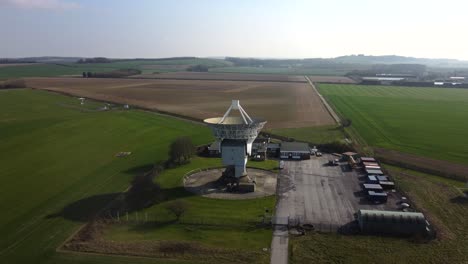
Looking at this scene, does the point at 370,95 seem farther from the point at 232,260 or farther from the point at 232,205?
the point at 232,260

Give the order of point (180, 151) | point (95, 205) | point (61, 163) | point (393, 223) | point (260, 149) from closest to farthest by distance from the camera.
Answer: point (393, 223) < point (95, 205) < point (61, 163) < point (180, 151) < point (260, 149)

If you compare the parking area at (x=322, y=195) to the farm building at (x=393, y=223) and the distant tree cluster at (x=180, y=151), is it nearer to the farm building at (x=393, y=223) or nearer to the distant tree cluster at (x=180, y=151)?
the farm building at (x=393, y=223)

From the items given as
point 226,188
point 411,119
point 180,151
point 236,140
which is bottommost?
point 226,188

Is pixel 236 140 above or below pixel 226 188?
above

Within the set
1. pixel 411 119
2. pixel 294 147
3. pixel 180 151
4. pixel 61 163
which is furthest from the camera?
pixel 411 119

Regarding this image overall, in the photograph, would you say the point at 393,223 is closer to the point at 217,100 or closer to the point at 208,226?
the point at 208,226

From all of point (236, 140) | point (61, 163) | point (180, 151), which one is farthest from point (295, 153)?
point (61, 163)

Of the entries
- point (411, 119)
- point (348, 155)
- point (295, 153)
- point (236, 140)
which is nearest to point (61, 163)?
point (236, 140)

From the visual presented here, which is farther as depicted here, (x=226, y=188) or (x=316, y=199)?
(x=226, y=188)

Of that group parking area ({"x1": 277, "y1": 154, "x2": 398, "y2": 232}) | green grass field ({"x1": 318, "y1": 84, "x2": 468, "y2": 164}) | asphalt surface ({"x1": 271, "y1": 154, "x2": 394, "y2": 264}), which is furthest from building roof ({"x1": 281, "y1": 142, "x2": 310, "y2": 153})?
green grass field ({"x1": 318, "y1": 84, "x2": 468, "y2": 164})
